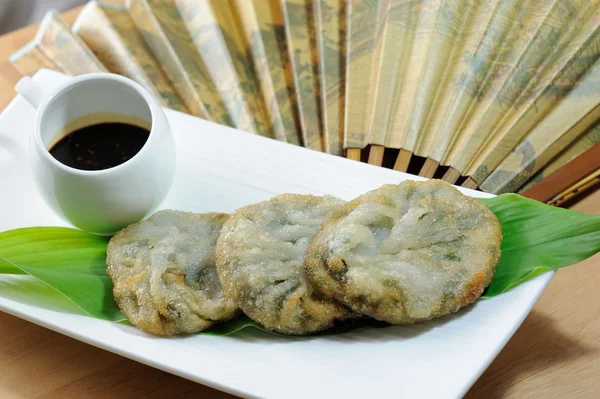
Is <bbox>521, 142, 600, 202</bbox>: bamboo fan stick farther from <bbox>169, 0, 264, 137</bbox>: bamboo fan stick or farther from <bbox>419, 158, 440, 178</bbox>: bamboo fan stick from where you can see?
<bbox>169, 0, 264, 137</bbox>: bamboo fan stick

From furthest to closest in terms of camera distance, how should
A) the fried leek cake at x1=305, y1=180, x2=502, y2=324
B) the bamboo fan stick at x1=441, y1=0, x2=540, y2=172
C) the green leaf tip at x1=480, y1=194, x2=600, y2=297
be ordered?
1. the bamboo fan stick at x1=441, y1=0, x2=540, y2=172
2. the green leaf tip at x1=480, y1=194, x2=600, y2=297
3. the fried leek cake at x1=305, y1=180, x2=502, y2=324

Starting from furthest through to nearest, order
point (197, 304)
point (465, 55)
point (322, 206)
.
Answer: point (465, 55) → point (322, 206) → point (197, 304)

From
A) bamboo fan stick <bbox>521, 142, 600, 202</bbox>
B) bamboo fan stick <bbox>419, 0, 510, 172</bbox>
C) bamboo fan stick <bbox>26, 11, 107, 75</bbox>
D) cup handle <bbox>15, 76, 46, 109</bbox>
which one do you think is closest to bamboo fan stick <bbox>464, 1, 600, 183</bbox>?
bamboo fan stick <bbox>419, 0, 510, 172</bbox>

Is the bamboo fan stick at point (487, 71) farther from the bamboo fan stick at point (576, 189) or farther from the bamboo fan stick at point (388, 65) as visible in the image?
the bamboo fan stick at point (576, 189)

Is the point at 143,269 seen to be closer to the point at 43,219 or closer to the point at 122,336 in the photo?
the point at 122,336

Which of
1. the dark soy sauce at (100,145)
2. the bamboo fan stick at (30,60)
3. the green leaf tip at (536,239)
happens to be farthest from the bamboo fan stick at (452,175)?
the bamboo fan stick at (30,60)

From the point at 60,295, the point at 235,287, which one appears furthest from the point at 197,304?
the point at 60,295

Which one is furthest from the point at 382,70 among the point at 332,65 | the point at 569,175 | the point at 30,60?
the point at 30,60
